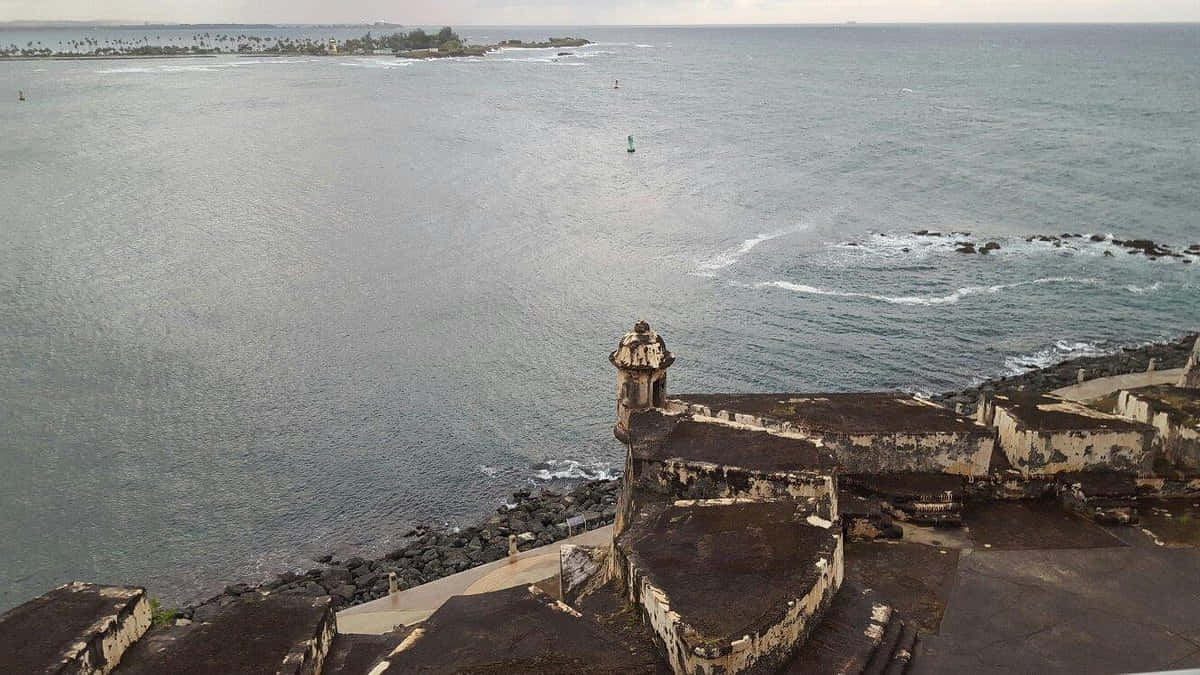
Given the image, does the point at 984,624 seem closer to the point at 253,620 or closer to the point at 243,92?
the point at 253,620

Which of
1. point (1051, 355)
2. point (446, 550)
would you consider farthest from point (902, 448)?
point (1051, 355)

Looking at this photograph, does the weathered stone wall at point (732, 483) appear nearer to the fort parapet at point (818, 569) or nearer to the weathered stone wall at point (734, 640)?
the fort parapet at point (818, 569)

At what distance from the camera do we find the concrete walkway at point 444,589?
20.0m

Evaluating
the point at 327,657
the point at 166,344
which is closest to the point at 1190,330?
the point at 327,657

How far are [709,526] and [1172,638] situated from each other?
600 centimetres

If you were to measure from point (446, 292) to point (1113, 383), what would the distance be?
29407 mm

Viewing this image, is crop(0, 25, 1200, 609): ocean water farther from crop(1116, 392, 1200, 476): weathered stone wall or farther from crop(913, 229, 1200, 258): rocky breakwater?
crop(1116, 392, 1200, 476): weathered stone wall

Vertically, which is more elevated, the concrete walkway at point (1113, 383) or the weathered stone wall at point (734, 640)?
the weathered stone wall at point (734, 640)

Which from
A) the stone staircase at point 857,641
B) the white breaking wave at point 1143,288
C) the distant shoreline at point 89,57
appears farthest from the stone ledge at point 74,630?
the distant shoreline at point 89,57

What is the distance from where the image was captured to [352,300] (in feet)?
142

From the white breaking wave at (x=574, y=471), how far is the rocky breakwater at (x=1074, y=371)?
12.8 meters

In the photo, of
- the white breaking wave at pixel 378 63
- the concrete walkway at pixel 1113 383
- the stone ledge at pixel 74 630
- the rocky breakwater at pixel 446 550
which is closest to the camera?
the stone ledge at pixel 74 630

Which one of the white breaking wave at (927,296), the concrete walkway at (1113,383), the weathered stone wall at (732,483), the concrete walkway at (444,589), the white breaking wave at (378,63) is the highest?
the white breaking wave at (378,63)

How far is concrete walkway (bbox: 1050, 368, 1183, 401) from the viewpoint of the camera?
3164 cm
